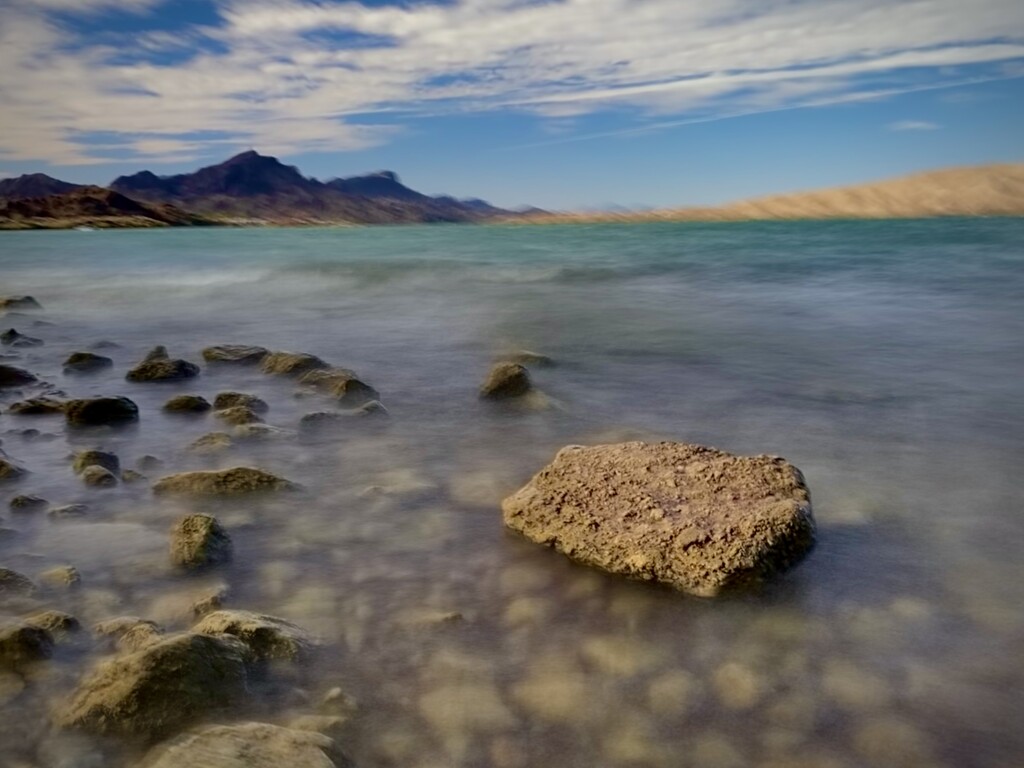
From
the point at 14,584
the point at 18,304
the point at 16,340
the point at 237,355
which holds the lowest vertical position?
the point at 18,304

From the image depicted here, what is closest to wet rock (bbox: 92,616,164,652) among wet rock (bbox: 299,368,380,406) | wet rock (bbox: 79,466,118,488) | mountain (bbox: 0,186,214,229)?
wet rock (bbox: 79,466,118,488)

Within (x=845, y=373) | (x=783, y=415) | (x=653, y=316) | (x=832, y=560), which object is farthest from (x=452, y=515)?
(x=653, y=316)

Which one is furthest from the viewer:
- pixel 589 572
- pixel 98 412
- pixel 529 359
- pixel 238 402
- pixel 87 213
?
pixel 87 213

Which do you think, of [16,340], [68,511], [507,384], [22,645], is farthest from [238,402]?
[16,340]

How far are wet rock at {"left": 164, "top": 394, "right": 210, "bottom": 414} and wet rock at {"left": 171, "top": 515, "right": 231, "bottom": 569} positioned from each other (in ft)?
8.78

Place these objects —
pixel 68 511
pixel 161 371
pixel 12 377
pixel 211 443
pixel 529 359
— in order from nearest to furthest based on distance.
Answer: pixel 68 511 → pixel 211 443 → pixel 12 377 → pixel 161 371 → pixel 529 359

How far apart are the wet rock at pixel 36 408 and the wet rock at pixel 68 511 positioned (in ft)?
7.79

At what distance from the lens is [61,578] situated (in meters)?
3.30

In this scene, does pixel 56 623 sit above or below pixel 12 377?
above

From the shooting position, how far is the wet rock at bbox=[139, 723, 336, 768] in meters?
2.12

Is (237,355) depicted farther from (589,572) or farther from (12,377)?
(589,572)

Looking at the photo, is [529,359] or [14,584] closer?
[14,584]

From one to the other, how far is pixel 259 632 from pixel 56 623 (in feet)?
2.46

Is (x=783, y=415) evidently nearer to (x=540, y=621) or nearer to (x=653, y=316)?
(x=540, y=621)
